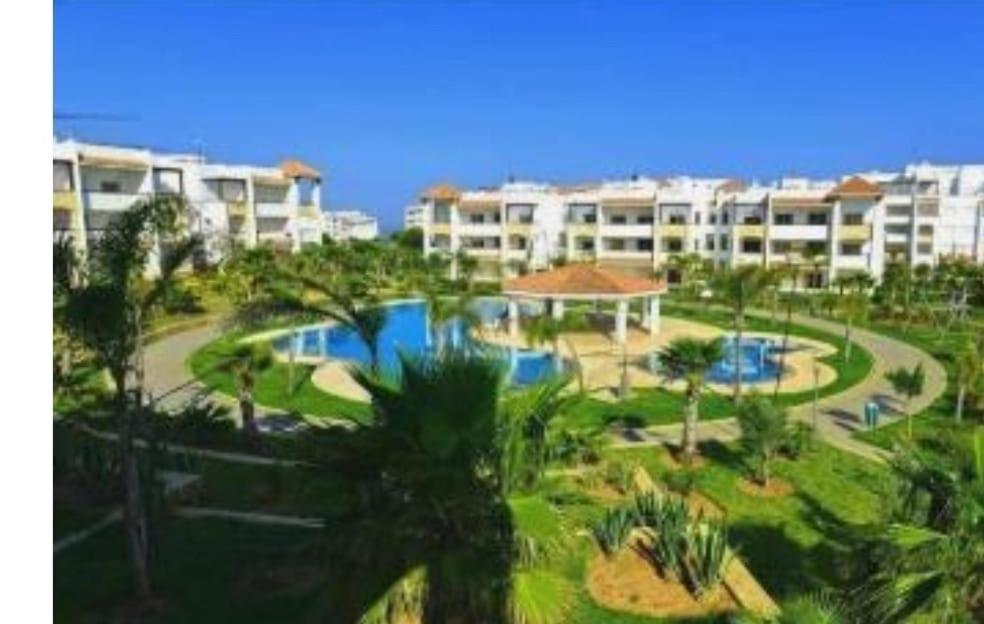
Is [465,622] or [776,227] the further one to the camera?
[776,227]

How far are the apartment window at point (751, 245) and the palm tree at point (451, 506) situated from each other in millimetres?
65190

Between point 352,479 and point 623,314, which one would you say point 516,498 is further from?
point 623,314

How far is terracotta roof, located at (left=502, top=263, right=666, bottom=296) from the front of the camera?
44125mm

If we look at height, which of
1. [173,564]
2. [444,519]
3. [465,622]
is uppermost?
[444,519]

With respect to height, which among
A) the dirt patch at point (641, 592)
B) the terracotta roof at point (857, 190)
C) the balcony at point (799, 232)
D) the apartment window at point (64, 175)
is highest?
the terracotta roof at point (857, 190)

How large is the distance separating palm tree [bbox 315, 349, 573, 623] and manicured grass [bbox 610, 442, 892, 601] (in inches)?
218

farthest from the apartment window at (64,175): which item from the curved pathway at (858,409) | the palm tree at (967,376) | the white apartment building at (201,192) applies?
the palm tree at (967,376)

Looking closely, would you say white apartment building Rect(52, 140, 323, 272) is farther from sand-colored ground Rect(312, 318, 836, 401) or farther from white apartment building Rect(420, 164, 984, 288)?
sand-colored ground Rect(312, 318, 836, 401)

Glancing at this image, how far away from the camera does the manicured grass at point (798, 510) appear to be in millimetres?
15914

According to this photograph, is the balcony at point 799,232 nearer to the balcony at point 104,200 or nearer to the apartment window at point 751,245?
the apartment window at point 751,245

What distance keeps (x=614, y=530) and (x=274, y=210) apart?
6353 cm

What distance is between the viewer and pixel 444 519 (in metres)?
8.49

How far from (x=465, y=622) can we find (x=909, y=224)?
272 feet
